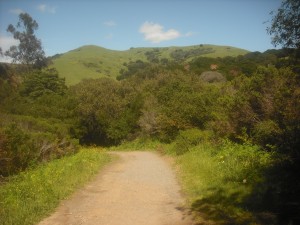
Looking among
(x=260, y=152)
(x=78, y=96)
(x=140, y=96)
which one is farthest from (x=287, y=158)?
(x=78, y=96)

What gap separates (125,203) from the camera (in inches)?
343

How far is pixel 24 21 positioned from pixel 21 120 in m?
36.3

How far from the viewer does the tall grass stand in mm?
7238

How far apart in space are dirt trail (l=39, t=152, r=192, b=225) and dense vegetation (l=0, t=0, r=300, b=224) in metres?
0.83

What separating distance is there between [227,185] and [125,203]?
9.87 ft

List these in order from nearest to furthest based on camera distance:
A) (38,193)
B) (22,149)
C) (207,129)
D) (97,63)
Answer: (38,193) < (22,149) < (207,129) < (97,63)

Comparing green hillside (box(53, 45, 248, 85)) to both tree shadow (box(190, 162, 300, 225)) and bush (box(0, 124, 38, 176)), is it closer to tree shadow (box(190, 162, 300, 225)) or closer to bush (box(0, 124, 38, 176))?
bush (box(0, 124, 38, 176))

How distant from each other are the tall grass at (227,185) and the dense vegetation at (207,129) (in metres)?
0.03

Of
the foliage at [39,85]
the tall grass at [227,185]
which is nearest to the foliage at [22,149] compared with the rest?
the tall grass at [227,185]

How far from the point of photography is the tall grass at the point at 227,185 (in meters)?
7.24

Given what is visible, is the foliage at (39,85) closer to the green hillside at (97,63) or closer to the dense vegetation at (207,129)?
the dense vegetation at (207,129)

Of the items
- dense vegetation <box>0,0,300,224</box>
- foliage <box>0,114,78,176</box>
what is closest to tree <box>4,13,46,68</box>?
dense vegetation <box>0,0,300,224</box>

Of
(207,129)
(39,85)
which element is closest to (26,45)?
(39,85)

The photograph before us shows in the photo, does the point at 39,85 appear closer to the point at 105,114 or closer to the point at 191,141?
the point at 105,114
